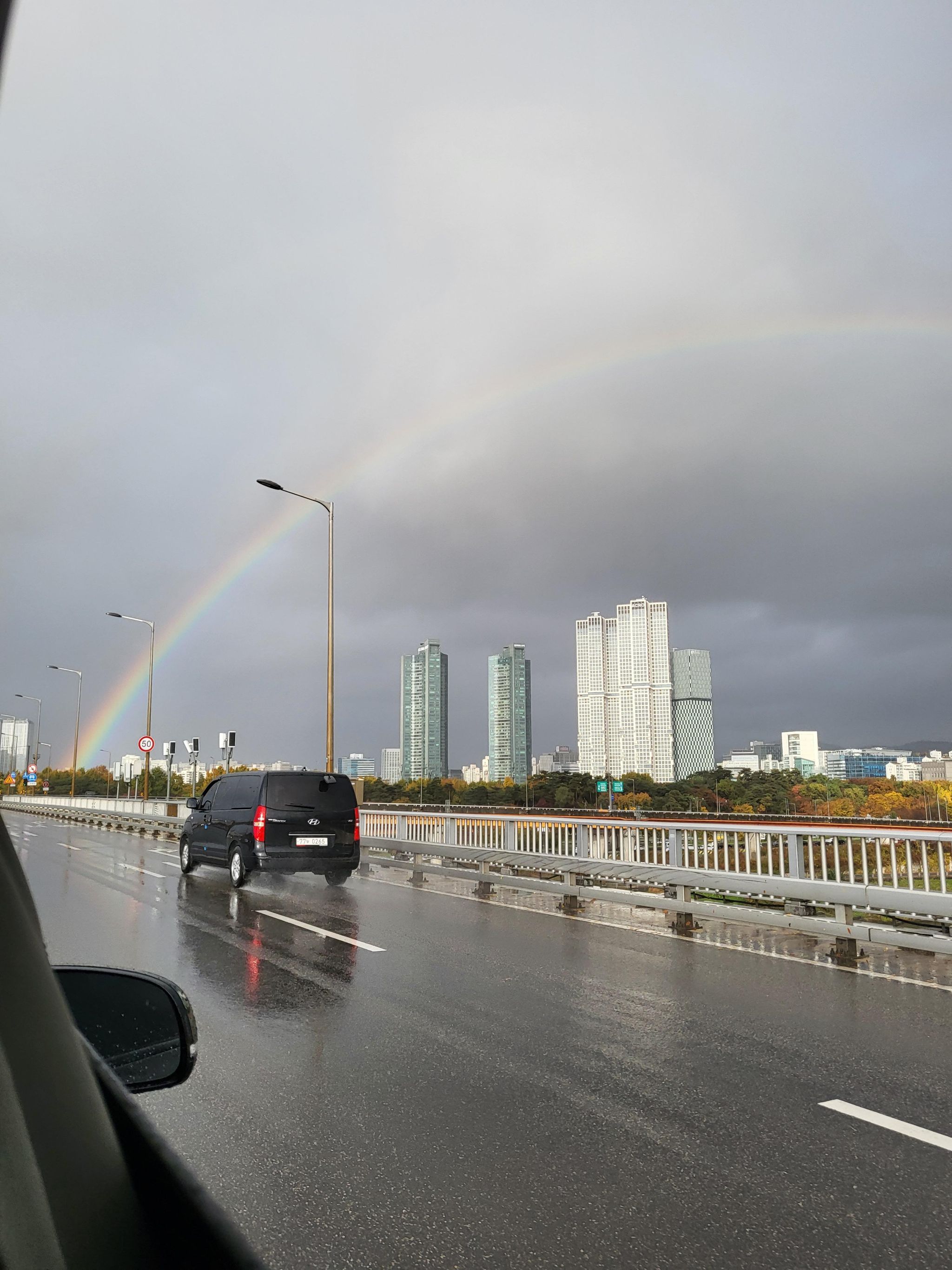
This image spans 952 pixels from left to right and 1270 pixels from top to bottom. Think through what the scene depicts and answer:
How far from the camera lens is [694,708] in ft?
472

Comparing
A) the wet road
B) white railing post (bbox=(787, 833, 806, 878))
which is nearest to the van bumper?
the wet road

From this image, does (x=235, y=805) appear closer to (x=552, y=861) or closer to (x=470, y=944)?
(x=552, y=861)

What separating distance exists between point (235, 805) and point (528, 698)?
405 ft

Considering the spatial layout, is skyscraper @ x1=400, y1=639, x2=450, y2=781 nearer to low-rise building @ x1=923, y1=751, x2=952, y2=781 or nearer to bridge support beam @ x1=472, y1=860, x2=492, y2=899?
low-rise building @ x1=923, y1=751, x2=952, y2=781

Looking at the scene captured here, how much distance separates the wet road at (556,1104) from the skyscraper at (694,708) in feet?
433

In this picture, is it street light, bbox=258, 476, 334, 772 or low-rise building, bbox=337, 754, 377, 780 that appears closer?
street light, bbox=258, 476, 334, 772

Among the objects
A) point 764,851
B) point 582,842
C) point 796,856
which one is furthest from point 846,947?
point 582,842

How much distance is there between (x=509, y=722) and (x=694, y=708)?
30.5 metres

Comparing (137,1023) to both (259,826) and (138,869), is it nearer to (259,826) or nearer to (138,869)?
(259,826)

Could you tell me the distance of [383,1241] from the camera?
11.2 ft

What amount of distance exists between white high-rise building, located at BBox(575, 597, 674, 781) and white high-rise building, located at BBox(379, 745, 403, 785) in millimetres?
27269

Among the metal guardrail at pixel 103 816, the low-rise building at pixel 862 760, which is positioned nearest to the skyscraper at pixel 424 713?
the low-rise building at pixel 862 760

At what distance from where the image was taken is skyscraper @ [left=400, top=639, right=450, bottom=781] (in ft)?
399

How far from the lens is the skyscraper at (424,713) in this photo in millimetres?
121500
